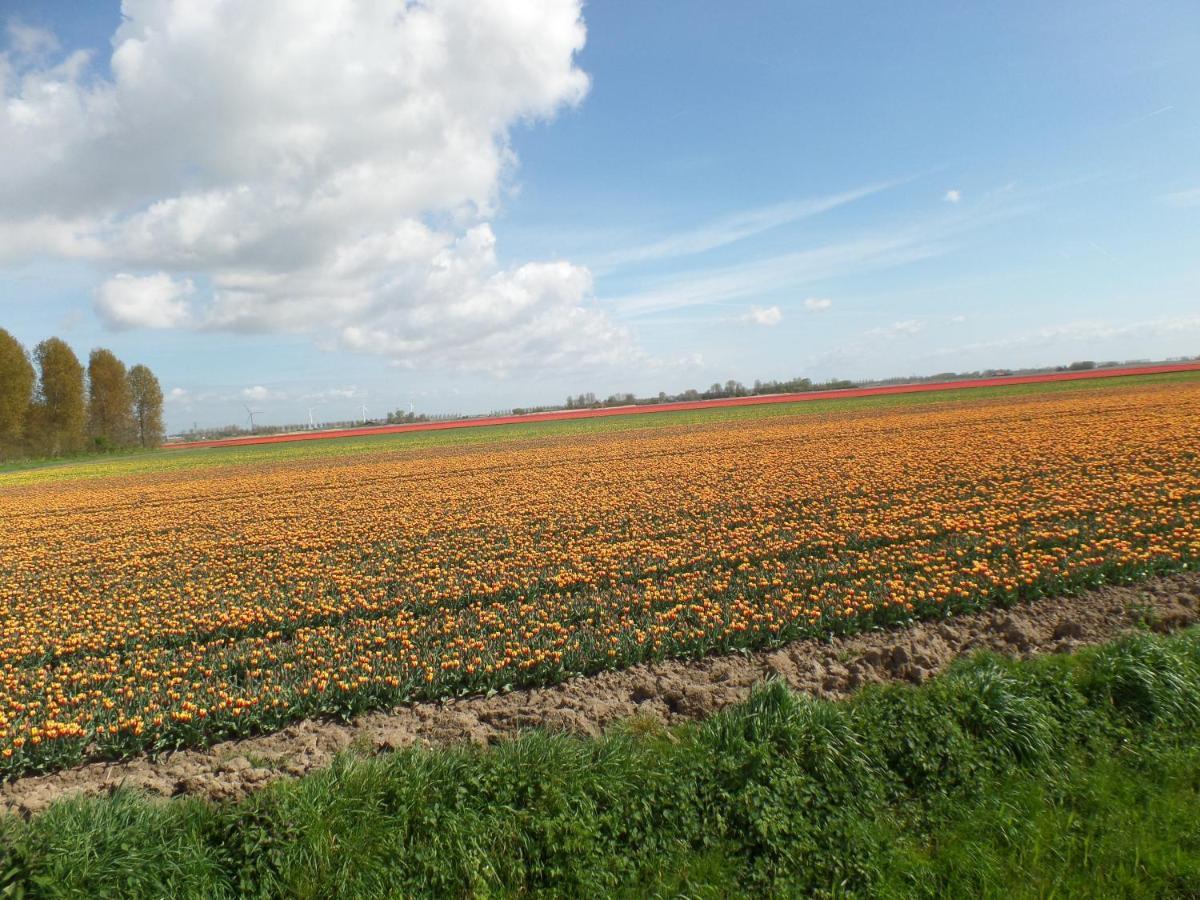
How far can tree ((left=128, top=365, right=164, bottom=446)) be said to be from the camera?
8125cm

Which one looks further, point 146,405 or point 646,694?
point 146,405

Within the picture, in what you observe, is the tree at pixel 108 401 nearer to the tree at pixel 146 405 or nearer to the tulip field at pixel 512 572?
the tree at pixel 146 405

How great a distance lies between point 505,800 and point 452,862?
493mm

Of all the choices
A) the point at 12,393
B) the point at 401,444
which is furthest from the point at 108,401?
the point at 401,444

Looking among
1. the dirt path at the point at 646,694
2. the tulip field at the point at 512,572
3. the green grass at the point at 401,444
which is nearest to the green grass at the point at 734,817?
the dirt path at the point at 646,694

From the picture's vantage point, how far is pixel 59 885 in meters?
3.31

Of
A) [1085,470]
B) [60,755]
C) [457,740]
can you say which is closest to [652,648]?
[457,740]

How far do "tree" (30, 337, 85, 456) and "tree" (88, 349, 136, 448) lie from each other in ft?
22.3

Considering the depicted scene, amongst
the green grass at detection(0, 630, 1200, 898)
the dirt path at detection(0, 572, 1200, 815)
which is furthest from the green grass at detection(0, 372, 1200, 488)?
the green grass at detection(0, 630, 1200, 898)

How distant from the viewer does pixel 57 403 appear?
6781 cm

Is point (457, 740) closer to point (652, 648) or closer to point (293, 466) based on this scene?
point (652, 648)

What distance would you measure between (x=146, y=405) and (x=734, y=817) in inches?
3999

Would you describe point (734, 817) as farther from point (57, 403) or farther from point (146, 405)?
point (146, 405)

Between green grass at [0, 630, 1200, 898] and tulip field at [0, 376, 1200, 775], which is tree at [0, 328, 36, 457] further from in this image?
green grass at [0, 630, 1200, 898]
